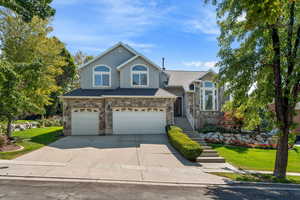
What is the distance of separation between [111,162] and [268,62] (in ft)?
30.3

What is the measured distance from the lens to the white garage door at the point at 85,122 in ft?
63.1

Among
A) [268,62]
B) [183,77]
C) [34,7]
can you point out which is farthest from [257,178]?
[183,77]

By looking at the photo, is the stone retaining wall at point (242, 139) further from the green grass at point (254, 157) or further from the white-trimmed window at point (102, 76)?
the white-trimmed window at point (102, 76)

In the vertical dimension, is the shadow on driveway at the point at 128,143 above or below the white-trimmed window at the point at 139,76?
below

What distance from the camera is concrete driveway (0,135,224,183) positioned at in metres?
8.84

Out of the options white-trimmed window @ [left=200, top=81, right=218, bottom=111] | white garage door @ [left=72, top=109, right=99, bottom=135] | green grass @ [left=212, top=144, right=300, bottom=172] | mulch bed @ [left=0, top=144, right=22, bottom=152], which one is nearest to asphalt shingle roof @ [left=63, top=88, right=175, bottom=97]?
white garage door @ [left=72, top=109, right=99, bottom=135]

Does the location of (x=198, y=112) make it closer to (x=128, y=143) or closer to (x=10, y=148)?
(x=128, y=143)

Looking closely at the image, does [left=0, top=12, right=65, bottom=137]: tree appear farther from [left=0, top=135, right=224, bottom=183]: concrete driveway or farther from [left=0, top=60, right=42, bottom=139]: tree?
[left=0, top=135, right=224, bottom=183]: concrete driveway

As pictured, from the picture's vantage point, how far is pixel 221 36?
11148 millimetres

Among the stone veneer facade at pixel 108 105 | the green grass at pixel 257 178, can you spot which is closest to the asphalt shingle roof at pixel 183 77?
the stone veneer facade at pixel 108 105

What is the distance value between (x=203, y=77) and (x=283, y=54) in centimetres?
1153

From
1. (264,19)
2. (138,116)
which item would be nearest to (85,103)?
(138,116)

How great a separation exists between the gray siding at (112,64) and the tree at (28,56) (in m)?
3.76

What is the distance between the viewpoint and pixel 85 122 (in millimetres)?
19344
